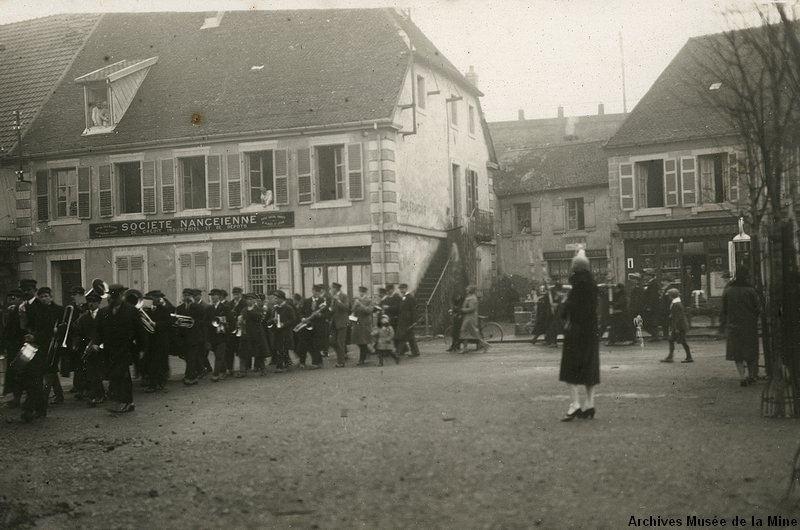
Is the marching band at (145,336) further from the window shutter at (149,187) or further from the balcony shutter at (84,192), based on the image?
the balcony shutter at (84,192)

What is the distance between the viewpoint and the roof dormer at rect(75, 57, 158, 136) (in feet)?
102

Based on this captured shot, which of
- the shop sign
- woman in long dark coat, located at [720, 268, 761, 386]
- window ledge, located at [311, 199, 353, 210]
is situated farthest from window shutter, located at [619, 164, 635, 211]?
woman in long dark coat, located at [720, 268, 761, 386]

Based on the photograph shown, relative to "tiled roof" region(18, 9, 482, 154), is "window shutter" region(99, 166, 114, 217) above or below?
below

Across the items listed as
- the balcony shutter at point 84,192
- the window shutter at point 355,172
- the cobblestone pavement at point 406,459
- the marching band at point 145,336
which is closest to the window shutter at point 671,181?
the window shutter at point 355,172

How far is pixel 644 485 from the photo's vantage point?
268 inches

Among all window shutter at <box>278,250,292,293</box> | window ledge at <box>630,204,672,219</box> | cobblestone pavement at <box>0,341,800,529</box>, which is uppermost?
window ledge at <box>630,204,672,219</box>

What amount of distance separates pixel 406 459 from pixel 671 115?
2949cm

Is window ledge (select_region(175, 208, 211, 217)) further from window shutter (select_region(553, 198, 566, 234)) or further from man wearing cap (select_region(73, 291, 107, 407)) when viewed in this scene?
window shutter (select_region(553, 198, 566, 234))

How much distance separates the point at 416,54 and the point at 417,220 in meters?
5.21

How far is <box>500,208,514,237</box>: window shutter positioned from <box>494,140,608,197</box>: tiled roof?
84cm

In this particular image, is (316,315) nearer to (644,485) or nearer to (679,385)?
(679,385)

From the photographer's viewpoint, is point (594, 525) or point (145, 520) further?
point (145, 520)

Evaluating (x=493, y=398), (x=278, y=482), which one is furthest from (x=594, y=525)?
(x=493, y=398)

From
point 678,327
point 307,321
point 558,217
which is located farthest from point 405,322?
point 558,217
